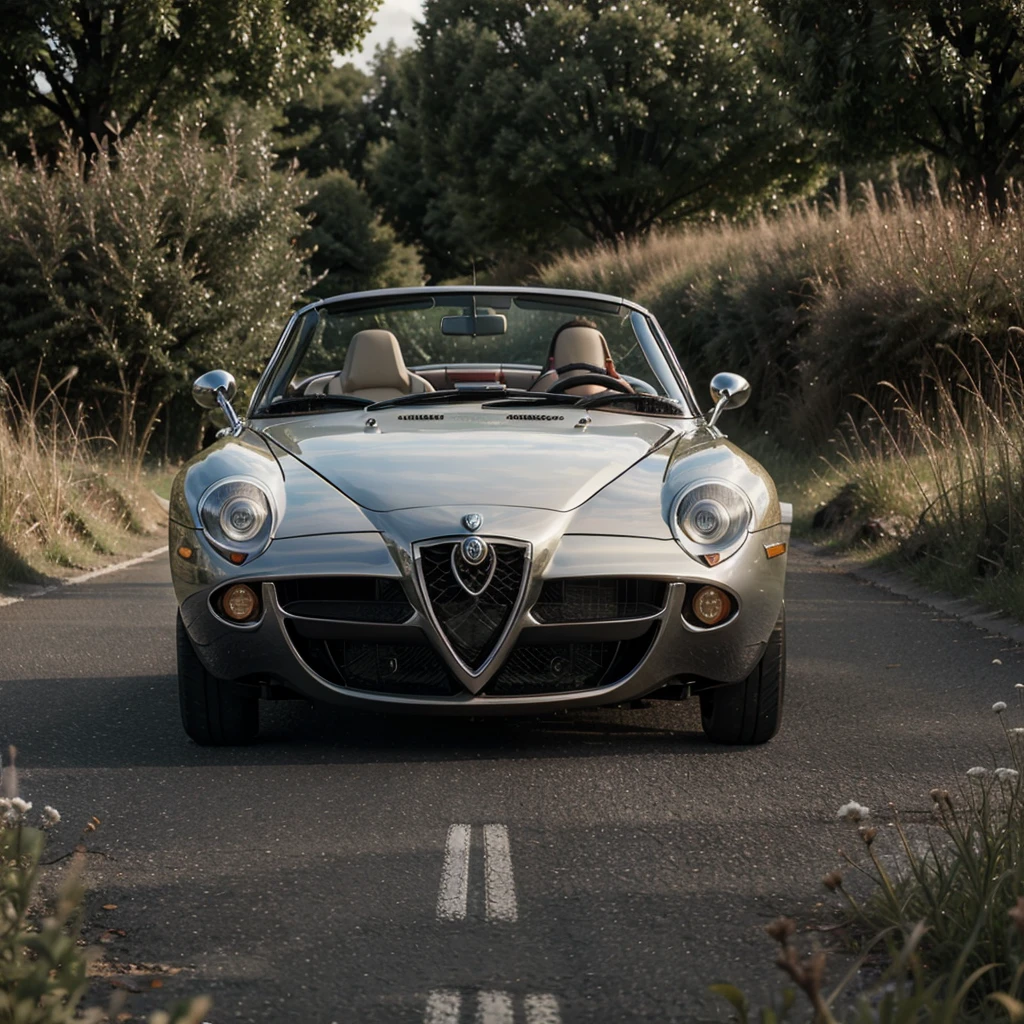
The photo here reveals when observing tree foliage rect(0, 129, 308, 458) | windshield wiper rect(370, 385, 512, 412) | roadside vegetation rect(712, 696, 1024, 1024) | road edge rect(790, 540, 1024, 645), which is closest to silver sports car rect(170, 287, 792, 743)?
windshield wiper rect(370, 385, 512, 412)

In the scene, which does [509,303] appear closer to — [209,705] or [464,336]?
[464,336]

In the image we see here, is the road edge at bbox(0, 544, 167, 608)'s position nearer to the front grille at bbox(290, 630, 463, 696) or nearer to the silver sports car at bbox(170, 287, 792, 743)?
the silver sports car at bbox(170, 287, 792, 743)

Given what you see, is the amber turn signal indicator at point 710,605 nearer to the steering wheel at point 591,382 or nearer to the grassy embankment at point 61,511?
the steering wheel at point 591,382

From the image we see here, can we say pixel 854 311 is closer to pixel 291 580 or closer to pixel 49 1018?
pixel 291 580

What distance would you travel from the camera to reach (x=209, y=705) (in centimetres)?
531

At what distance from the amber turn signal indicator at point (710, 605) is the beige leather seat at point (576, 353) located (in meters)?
1.99

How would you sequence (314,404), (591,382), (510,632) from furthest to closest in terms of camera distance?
(591,382) < (314,404) < (510,632)

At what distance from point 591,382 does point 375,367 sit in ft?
2.94

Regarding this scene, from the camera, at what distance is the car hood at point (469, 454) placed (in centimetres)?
518

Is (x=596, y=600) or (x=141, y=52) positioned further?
(x=141, y=52)

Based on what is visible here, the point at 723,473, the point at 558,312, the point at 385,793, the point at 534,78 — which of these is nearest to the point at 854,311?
the point at 558,312

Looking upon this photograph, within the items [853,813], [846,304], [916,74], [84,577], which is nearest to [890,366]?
[846,304]

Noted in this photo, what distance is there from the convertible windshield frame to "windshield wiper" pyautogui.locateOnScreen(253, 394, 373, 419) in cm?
29

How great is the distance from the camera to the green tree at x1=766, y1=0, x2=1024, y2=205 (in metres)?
19.4
